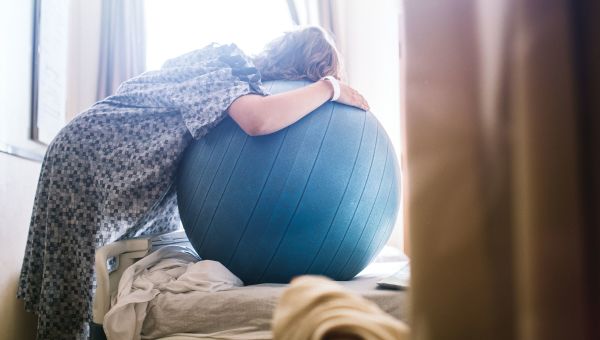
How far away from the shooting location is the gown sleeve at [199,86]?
111cm

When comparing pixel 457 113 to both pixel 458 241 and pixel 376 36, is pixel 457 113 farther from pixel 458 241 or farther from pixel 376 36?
pixel 376 36

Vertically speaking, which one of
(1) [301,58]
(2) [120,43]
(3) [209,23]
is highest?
(3) [209,23]

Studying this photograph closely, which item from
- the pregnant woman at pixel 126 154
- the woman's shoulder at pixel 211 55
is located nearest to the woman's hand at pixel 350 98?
the pregnant woman at pixel 126 154

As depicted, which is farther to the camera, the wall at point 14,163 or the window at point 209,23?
the window at point 209,23

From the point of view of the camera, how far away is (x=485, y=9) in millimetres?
389

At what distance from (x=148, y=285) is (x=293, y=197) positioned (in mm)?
410

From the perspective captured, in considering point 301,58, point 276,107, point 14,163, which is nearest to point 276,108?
point 276,107

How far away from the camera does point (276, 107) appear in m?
1.02

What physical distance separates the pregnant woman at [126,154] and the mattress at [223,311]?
33cm

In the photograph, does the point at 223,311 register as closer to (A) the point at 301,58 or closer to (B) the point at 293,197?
(B) the point at 293,197

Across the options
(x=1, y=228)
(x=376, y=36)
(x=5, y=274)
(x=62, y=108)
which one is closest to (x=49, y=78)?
(x=62, y=108)

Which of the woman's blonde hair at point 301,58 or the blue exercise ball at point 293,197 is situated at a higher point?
the woman's blonde hair at point 301,58

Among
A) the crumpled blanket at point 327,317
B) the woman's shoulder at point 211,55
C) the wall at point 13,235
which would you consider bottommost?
the wall at point 13,235

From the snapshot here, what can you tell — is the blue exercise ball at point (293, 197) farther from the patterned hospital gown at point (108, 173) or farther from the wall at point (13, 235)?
the wall at point (13, 235)
